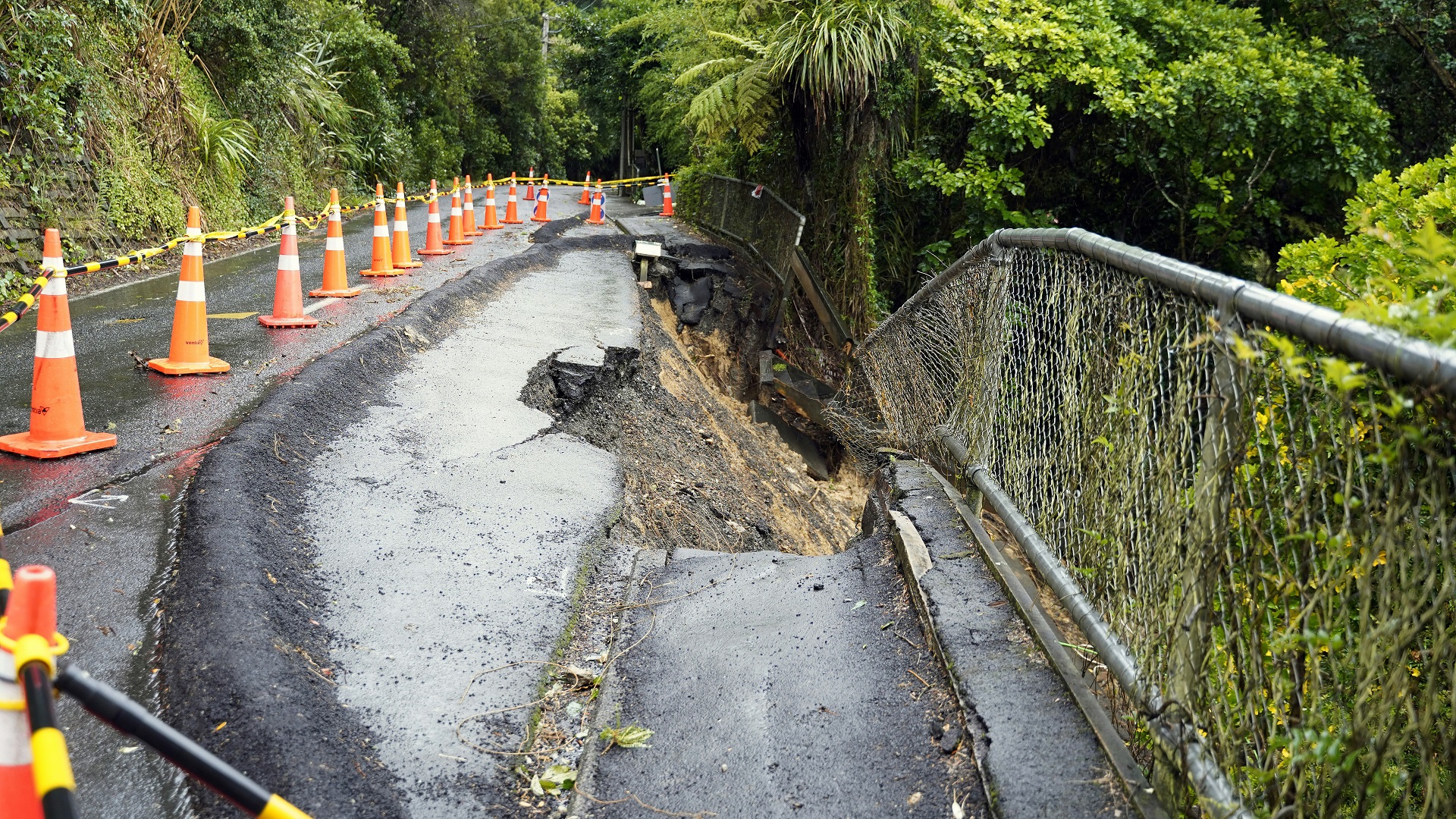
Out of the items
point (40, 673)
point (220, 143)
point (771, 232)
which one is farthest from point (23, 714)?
point (220, 143)

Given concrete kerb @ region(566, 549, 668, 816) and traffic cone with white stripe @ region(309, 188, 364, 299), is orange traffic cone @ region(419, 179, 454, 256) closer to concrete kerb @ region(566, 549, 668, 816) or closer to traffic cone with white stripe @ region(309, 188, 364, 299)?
traffic cone with white stripe @ region(309, 188, 364, 299)

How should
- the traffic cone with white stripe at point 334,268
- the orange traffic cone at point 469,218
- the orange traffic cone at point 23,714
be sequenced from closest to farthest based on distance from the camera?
the orange traffic cone at point 23,714, the traffic cone with white stripe at point 334,268, the orange traffic cone at point 469,218

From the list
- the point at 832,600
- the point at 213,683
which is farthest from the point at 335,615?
the point at 832,600

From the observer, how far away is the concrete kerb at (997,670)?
102 inches

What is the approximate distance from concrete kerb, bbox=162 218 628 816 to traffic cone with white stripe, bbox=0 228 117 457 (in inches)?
29.3

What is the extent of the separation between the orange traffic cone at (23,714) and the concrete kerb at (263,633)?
2.64 feet

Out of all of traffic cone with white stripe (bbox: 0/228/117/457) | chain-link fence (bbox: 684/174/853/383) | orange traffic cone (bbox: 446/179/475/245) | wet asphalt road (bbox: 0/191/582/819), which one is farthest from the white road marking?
orange traffic cone (bbox: 446/179/475/245)

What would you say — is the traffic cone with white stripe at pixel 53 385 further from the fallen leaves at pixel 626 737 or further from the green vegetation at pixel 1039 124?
the green vegetation at pixel 1039 124

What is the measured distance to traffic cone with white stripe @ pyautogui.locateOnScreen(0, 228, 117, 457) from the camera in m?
4.83

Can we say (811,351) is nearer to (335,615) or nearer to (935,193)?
(935,193)

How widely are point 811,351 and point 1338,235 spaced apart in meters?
6.27

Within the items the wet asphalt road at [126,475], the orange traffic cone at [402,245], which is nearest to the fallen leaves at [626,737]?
Answer: the wet asphalt road at [126,475]

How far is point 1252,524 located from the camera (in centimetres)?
207

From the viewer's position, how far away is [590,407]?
714 cm
